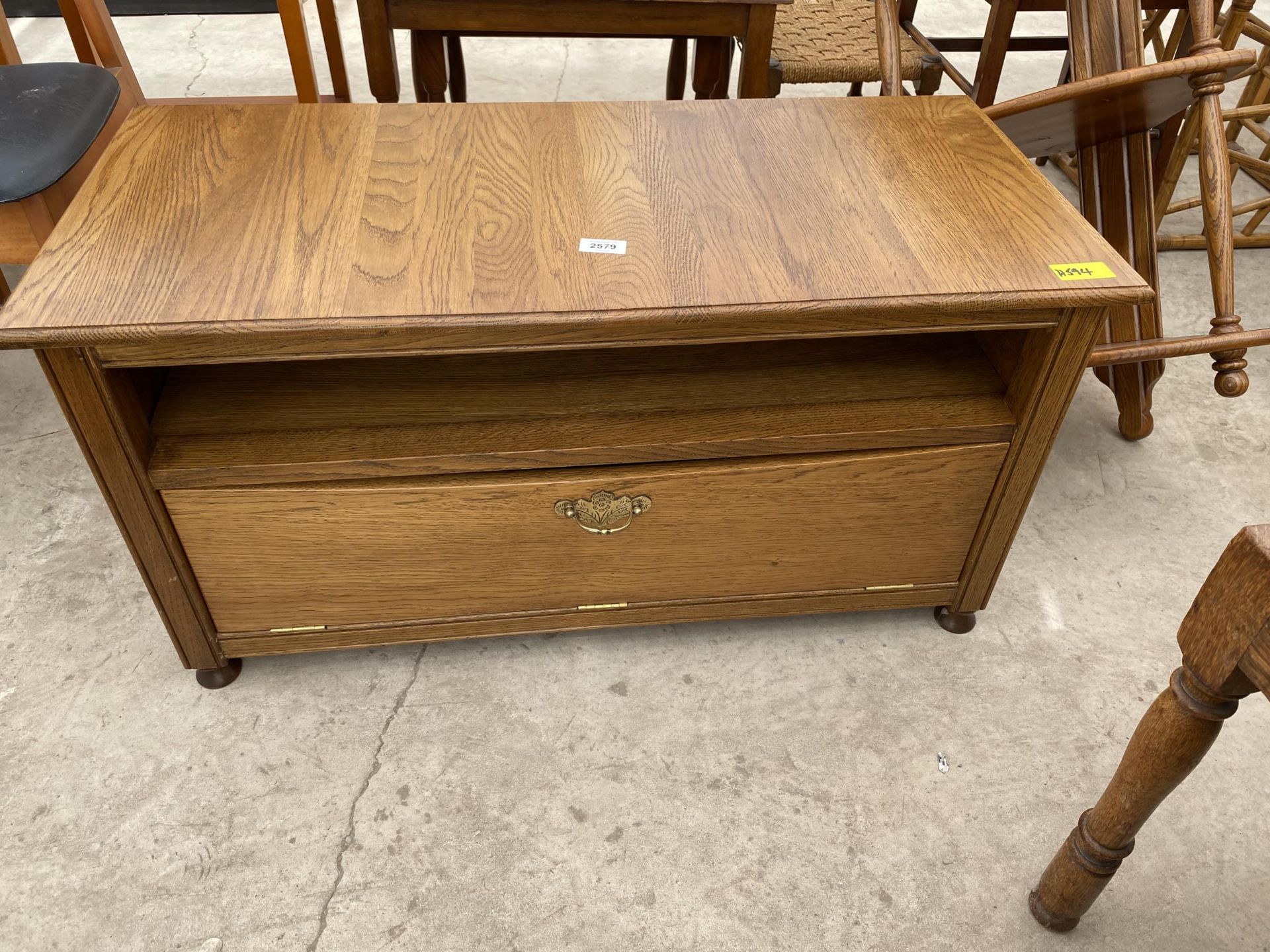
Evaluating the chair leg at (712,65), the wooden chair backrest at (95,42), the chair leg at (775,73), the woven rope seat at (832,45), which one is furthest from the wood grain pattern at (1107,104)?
the wooden chair backrest at (95,42)

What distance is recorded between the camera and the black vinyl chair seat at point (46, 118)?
1.53 m

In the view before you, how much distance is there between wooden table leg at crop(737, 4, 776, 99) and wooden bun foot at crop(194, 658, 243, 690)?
141 cm

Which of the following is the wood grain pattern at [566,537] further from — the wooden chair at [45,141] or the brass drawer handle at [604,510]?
the wooden chair at [45,141]

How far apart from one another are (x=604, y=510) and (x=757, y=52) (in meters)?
1.20

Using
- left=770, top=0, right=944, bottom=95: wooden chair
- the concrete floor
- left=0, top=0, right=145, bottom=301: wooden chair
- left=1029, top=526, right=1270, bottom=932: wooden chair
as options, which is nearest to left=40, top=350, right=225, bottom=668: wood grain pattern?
the concrete floor

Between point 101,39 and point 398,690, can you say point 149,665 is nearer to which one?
point 398,690

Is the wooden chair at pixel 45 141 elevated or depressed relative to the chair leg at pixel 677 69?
elevated

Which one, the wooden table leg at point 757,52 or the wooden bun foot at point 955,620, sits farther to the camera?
the wooden table leg at point 757,52

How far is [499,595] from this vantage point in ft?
4.77

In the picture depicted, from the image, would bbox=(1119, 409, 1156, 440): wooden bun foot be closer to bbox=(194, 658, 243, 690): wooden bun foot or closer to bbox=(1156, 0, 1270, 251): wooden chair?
bbox=(1156, 0, 1270, 251): wooden chair

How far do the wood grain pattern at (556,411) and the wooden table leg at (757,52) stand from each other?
32.7 inches

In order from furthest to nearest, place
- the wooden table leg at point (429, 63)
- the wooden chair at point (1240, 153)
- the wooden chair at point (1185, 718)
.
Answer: the wooden chair at point (1240, 153) < the wooden table leg at point (429, 63) < the wooden chair at point (1185, 718)

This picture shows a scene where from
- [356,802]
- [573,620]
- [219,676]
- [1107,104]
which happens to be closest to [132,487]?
[219,676]

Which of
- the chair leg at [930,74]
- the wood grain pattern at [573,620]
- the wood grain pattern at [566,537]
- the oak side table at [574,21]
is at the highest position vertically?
the oak side table at [574,21]
